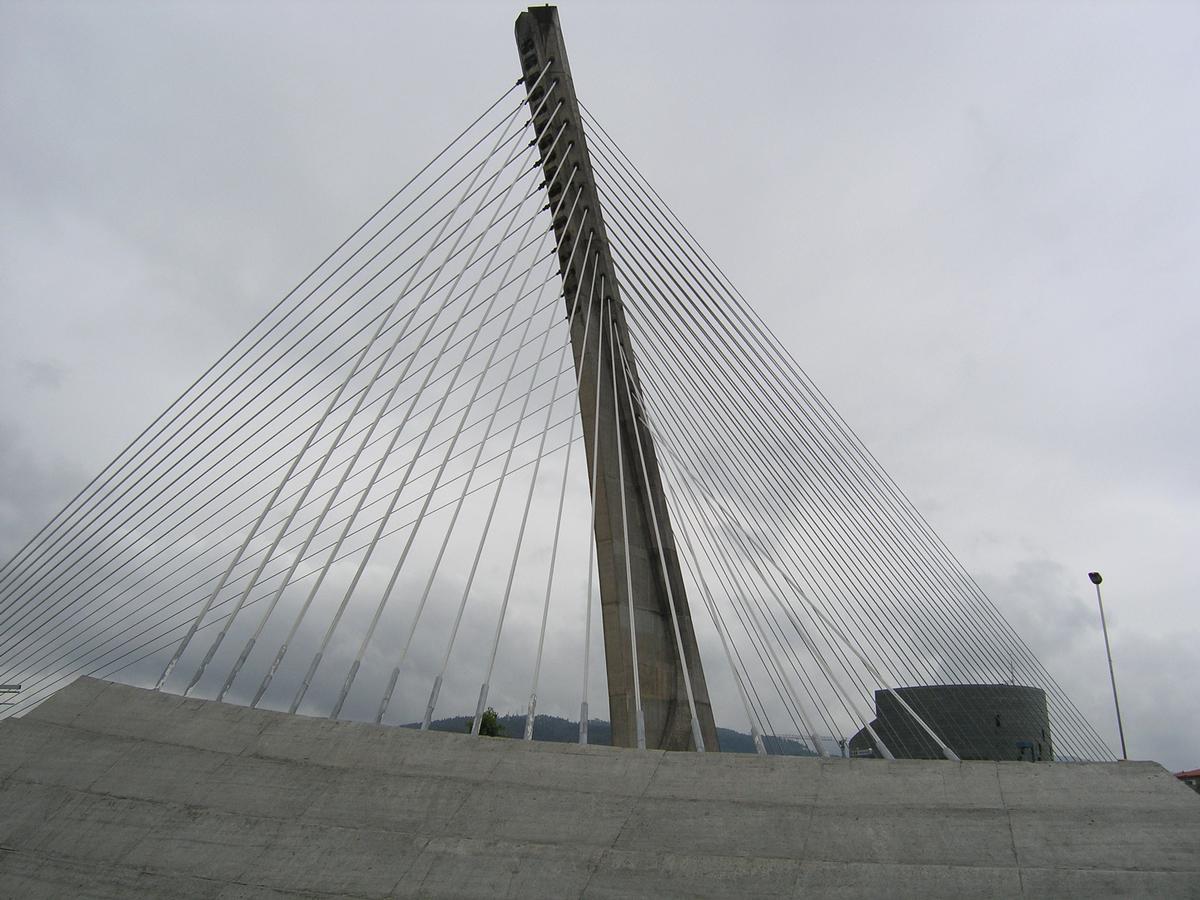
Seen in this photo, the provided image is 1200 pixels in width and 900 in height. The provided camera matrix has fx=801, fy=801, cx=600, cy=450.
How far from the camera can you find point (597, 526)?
1399 cm

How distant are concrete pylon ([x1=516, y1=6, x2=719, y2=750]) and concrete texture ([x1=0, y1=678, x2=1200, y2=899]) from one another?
7.64 meters

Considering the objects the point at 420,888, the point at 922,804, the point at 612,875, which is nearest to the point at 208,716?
the point at 420,888

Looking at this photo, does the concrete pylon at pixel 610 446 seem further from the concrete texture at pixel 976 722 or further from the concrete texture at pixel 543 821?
the concrete texture at pixel 976 722

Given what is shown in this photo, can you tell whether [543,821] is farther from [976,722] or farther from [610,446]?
[976,722]

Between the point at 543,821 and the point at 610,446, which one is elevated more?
the point at 610,446

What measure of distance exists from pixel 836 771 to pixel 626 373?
9674 millimetres

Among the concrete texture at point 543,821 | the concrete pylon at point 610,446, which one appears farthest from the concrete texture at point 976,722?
the concrete texture at point 543,821

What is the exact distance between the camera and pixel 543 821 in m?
5.41

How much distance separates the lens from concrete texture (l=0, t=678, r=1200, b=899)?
477cm

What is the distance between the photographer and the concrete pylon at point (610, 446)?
13.5 meters

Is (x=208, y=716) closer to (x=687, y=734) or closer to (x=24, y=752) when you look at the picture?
(x=24, y=752)

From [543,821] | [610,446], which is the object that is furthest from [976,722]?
[543,821]

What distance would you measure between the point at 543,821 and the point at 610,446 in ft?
30.3

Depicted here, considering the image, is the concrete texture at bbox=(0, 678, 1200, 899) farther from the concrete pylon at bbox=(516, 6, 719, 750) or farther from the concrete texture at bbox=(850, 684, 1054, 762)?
the concrete texture at bbox=(850, 684, 1054, 762)
